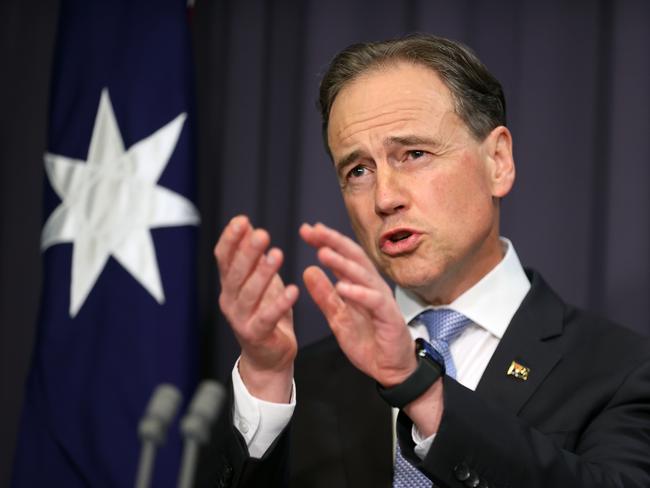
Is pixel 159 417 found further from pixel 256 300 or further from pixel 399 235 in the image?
pixel 399 235

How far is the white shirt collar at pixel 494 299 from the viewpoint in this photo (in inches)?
74.8

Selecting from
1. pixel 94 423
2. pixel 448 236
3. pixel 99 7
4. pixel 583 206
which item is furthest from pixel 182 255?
pixel 583 206

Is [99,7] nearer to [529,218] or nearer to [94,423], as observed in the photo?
[94,423]

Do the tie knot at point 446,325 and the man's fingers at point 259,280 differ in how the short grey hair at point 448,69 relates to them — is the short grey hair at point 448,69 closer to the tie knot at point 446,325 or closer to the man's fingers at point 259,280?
the tie knot at point 446,325

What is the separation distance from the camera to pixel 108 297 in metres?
2.52

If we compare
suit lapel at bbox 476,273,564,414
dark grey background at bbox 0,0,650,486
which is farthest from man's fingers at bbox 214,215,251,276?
dark grey background at bbox 0,0,650,486

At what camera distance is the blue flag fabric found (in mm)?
2475

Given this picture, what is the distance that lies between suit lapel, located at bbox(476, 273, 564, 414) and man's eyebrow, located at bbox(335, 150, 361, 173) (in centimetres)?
46

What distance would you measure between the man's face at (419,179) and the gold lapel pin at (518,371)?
22 centimetres

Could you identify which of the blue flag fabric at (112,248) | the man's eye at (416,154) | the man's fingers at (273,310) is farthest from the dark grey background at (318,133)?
the man's fingers at (273,310)

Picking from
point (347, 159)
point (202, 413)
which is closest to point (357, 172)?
point (347, 159)

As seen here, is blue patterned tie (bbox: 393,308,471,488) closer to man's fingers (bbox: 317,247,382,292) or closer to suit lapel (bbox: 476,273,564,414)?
suit lapel (bbox: 476,273,564,414)

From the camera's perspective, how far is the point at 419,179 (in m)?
1.84

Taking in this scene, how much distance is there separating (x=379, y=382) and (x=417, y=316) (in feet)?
2.24
